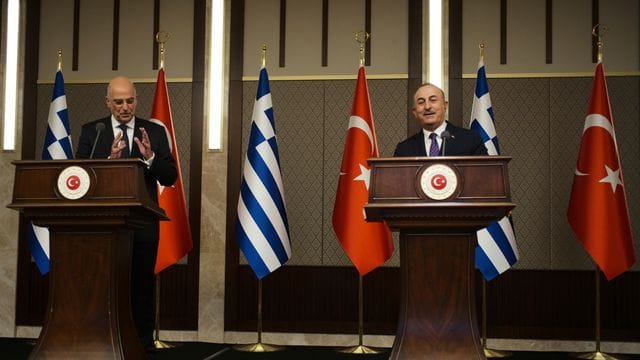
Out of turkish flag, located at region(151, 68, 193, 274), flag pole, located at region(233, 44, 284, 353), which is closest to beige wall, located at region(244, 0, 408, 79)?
turkish flag, located at region(151, 68, 193, 274)

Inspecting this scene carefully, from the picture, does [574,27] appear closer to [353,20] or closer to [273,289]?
[353,20]

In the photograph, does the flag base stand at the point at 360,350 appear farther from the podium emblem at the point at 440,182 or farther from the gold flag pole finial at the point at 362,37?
the podium emblem at the point at 440,182

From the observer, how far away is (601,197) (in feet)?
18.0

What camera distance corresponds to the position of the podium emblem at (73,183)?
350cm

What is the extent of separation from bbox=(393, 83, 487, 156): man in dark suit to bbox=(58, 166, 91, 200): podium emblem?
1.55m

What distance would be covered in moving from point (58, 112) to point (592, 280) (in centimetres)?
445

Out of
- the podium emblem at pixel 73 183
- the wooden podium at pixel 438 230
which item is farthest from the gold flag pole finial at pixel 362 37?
the podium emblem at pixel 73 183

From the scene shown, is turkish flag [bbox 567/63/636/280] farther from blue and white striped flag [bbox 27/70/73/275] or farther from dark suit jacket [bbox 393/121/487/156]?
blue and white striped flag [bbox 27/70/73/275]

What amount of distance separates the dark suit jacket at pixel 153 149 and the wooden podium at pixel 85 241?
0.33 metres

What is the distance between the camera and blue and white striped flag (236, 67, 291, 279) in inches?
225

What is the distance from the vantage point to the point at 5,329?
21.4 ft

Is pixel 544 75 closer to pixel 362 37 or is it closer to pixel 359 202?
pixel 362 37

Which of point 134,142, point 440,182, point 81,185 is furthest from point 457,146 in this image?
point 81,185

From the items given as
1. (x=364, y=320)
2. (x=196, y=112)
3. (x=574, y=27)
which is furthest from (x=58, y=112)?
(x=574, y=27)
